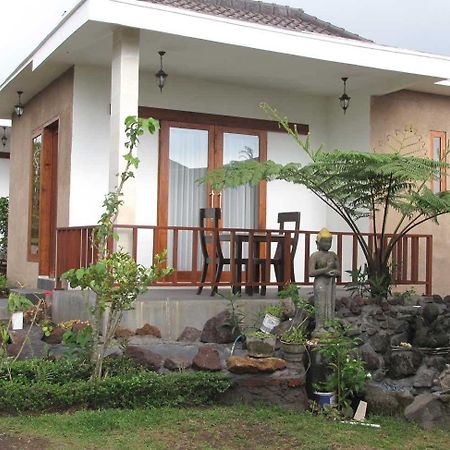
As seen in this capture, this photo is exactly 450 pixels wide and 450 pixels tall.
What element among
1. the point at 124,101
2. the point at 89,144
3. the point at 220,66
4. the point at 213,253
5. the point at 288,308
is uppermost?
the point at 220,66

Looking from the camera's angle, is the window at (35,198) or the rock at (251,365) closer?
the rock at (251,365)

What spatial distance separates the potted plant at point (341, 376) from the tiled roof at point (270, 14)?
555 centimetres

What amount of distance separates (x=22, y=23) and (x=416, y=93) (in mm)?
10425

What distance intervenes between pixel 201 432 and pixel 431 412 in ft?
5.89

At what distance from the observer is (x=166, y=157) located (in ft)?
33.2

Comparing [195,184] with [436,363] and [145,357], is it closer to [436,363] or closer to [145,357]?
[145,357]

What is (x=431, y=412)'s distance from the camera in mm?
5543

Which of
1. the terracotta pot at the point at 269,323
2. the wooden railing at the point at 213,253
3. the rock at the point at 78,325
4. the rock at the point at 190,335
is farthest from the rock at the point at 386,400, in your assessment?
the rock at the point at 78,325

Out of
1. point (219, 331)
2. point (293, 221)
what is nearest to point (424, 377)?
point (219, 331)

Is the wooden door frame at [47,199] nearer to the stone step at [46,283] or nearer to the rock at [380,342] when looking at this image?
the stone step at [46,283]

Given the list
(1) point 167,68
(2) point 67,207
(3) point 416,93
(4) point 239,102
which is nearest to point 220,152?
(4) point 239,102

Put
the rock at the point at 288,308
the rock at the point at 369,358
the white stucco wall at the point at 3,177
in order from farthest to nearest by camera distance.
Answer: the white stucco wall at the point at 3,177
the rock at the point at 288,308
the rock at the point at 369,358

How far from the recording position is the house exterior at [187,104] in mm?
8164

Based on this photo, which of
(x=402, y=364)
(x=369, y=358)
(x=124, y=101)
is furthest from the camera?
(x=124, y=101)
